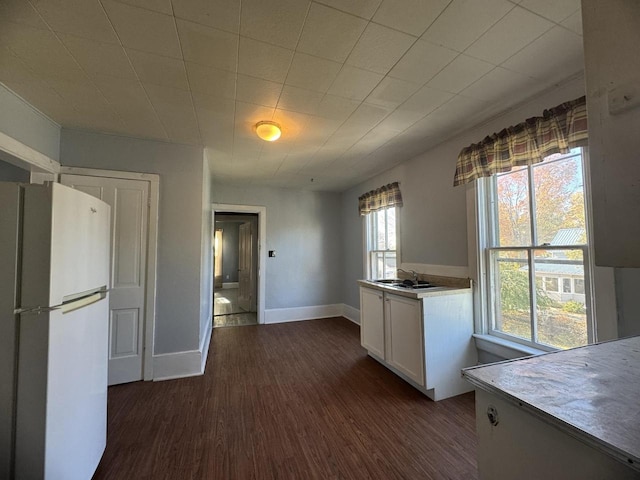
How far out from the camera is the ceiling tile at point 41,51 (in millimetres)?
1414

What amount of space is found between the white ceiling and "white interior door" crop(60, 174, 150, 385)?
1.87ft

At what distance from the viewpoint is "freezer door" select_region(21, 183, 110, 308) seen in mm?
1117

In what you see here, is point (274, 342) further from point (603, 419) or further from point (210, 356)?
point (603, 419)

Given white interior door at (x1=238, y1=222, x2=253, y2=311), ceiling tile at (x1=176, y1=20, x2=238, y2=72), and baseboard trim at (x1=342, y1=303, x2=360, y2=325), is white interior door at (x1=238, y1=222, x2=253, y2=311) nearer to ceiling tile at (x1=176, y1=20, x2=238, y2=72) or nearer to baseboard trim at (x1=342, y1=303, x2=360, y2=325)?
baseboard trim at (x1=342, y1=303, x2=360, y2=325)

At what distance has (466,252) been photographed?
8.59 feet

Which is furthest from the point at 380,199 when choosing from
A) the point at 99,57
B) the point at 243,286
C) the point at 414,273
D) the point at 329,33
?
the point at 243,286

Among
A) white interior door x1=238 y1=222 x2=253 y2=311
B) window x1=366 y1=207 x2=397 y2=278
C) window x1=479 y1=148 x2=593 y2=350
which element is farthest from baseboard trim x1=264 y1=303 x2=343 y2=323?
window x1=479 y1=148 x2=593 y2=350

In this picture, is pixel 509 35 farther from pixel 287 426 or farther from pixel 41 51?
pixel 287 426

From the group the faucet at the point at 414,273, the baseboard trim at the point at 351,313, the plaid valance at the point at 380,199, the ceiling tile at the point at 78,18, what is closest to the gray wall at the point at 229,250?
the baseboard trim at the point at 351,313

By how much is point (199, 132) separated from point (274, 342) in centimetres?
284

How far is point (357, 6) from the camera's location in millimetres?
1269

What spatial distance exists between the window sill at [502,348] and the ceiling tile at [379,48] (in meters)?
2.32

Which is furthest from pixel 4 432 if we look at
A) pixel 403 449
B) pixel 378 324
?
pixel 378 324

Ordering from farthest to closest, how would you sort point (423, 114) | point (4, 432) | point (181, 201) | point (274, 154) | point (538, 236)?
point (274, 154)
point (181, 201)
point (423, 114)
point (538, 236)
point (4, 432)
